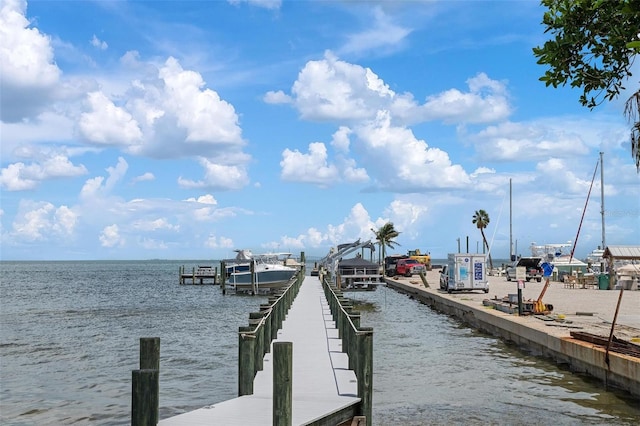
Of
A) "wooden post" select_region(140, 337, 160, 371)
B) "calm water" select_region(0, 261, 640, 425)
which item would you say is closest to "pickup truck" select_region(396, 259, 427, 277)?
"calm water" select_region(0, 261, 640, 425)

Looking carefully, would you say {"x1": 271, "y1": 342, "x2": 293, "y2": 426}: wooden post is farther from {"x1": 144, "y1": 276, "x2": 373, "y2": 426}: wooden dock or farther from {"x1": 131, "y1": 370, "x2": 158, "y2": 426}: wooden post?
{"x1": 131, "y1": 370, "x2": 158, "y2": 426}: wooden post

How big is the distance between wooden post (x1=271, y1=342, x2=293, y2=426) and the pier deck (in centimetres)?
38

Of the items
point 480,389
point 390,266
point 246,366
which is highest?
A: point 390,266

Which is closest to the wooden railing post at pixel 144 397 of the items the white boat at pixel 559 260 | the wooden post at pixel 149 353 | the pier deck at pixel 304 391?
the pier deck at pixel 304 391

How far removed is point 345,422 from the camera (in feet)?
31.1

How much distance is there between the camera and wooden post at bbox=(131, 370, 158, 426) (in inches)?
302

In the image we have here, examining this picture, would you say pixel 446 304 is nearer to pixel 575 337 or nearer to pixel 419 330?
pixel 419 330

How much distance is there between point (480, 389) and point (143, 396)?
10379 mm

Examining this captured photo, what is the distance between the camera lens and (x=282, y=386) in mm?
Answer: 8117

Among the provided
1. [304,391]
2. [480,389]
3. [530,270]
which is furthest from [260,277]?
[304,391]

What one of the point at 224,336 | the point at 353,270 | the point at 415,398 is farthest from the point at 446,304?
the point at 415,398

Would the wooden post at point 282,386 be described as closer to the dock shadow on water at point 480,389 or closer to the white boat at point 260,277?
the dock shadow on water at point 480,389

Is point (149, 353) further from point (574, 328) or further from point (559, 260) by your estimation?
point (559, 260)

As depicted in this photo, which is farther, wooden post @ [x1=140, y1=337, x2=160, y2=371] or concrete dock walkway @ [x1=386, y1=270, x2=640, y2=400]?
concrete dock walkway @ [x1=386, y1=270, x2=640, y2=400]
